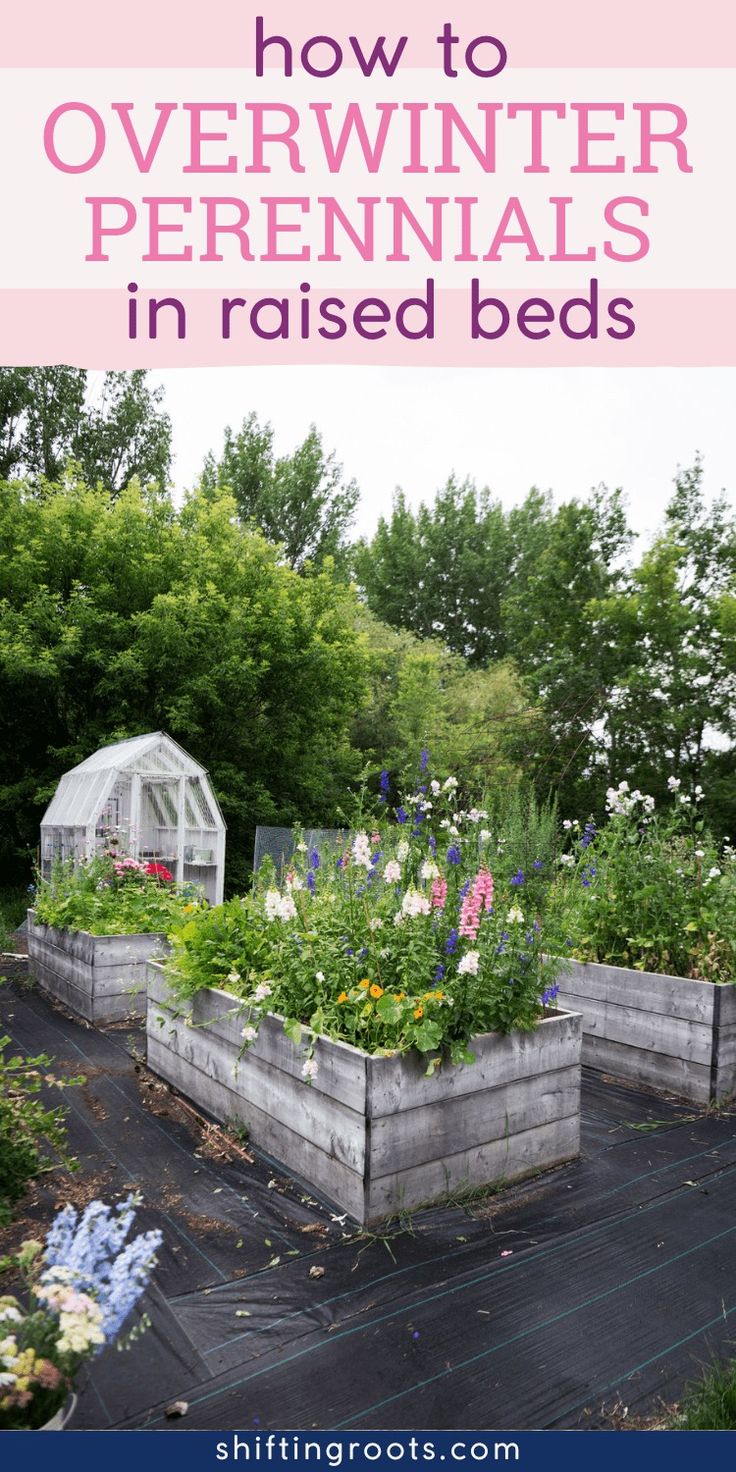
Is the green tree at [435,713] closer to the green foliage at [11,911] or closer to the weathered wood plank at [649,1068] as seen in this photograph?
the green foliage at [11,911]

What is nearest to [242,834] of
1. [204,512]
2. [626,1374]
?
[204,512]

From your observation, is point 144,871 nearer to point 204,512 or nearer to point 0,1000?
point 0,1000

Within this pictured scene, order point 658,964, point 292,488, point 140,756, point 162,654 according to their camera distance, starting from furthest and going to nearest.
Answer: point 292,488 → point 162,654 → point 140,756 → point 658,964

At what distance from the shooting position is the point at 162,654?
10703 mm

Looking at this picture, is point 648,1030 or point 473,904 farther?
point 648,1030

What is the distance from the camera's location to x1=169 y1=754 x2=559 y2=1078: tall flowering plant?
240cm

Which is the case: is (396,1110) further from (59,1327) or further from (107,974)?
(107,974)

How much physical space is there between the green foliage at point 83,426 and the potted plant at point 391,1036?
12.2 m

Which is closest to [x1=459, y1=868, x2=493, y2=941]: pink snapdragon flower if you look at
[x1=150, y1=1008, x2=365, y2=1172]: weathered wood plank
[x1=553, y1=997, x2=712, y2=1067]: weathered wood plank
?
[x1=150, y1=1008, x2=365, y2=1172]: weathered wood plank

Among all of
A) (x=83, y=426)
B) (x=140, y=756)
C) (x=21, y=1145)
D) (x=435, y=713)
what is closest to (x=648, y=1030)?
(x=21, y=1145)

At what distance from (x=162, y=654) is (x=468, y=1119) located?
29.6 feet

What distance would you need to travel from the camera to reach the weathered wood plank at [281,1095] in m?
2.25

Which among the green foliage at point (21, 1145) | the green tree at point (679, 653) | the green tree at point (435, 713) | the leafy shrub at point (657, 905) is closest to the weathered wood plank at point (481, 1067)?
the leafy shrub at point (657, 905)

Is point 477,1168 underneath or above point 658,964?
underneath
